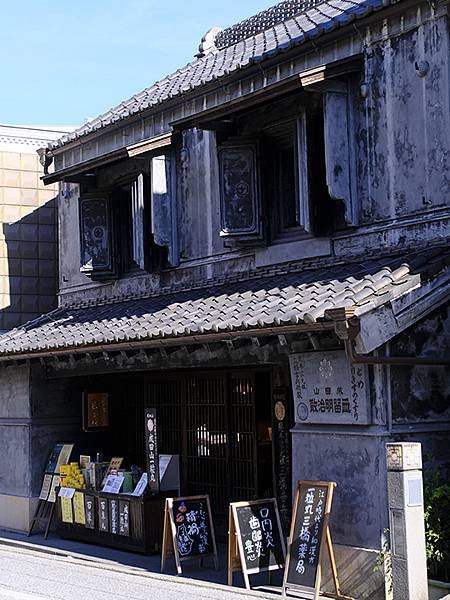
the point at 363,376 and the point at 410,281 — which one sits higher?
the point at 410,281

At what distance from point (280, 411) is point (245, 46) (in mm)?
7880

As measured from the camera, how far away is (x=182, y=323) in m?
13.8

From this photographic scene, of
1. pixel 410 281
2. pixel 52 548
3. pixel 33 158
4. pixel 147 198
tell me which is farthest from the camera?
pixel 33 158

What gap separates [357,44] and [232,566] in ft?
24.5

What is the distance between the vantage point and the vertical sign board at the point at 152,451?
15555mm

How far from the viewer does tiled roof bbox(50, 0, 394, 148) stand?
14203 mm

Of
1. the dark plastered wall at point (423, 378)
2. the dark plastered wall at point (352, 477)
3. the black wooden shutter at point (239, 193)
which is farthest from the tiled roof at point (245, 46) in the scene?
the dark plastered wall at point (352, 477)

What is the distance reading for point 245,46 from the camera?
63.8ft

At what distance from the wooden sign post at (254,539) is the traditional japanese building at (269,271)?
3.38 ft

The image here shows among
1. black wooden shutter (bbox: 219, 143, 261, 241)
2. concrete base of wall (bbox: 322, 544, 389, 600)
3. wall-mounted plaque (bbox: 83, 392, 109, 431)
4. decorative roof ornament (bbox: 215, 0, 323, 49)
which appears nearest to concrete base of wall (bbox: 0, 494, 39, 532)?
wall-mounted plaque (bbox: 83, 392, 109, 431)

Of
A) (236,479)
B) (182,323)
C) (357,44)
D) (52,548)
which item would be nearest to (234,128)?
(357,44)

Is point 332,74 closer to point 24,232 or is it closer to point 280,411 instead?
point 280,411

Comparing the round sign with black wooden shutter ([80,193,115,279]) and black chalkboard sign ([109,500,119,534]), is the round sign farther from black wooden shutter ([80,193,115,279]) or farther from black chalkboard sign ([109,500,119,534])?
black wooden shutter ([80,193,115,279])

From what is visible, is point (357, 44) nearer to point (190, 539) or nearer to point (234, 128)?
point (234, 128)
